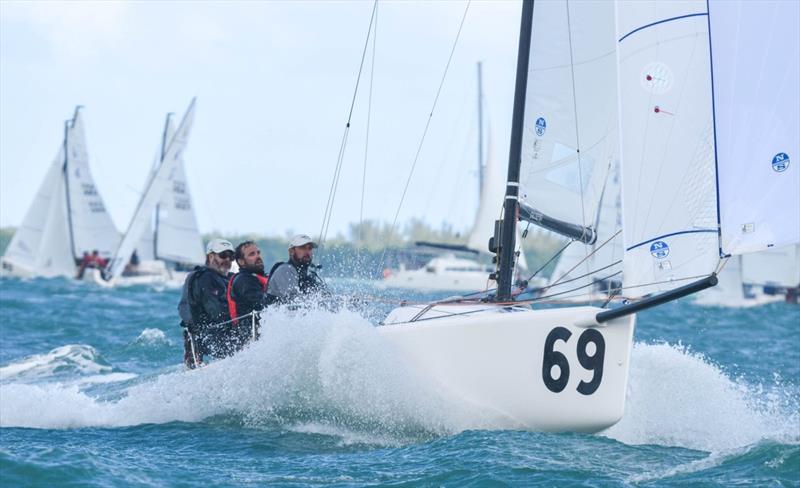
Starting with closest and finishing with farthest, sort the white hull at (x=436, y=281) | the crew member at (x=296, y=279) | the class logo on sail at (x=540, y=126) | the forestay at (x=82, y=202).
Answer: the crew member at (x=296, y=279) → the class logo on sail at (x=540, y=126) → the forestay at (x=82, y=202) → the white hull at (x=436, y=281)

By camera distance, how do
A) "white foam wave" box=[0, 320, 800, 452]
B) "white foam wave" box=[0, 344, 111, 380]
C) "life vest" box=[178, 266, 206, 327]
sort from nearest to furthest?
"white foam wave" box=[0, 320, 800, 452], "life vest" box=[178, 266, 206, 327], "white foam wave" box=[0, 344, 111, 380]

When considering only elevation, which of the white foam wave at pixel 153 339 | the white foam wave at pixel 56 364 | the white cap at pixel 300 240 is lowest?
the white foam wave at pixel 56 364

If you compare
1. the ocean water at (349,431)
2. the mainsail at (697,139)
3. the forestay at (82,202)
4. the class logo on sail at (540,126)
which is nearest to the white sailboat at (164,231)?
the forestay at (82,202)

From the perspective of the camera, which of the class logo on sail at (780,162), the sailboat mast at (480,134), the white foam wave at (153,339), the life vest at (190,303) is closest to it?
the class logo on sail at (780,162)

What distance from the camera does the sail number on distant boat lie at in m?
7.05

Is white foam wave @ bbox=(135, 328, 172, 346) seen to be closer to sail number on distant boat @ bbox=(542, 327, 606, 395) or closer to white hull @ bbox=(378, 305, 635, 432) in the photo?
white hull @ bbox=(378, 305, 635, 432)

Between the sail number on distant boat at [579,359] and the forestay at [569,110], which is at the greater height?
the forestay at [569,110]

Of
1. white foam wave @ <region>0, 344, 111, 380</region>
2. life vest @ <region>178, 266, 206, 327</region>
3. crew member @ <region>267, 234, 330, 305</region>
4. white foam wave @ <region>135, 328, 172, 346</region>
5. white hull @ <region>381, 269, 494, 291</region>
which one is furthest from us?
white hull @ <region>381, 269, 494, 291</region>

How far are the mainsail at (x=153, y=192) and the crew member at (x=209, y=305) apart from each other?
95.4 ft

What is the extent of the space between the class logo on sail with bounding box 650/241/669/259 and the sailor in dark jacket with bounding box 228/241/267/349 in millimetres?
2911

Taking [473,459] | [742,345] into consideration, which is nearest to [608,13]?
[473,459]

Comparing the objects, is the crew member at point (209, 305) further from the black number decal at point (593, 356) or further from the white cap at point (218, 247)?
the black number decal at point (593, 356)

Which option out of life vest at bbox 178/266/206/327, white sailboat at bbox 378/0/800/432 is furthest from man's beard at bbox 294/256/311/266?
white sailboat at bbox 378/0/800/432

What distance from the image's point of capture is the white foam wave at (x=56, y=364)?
1134 centimetres
